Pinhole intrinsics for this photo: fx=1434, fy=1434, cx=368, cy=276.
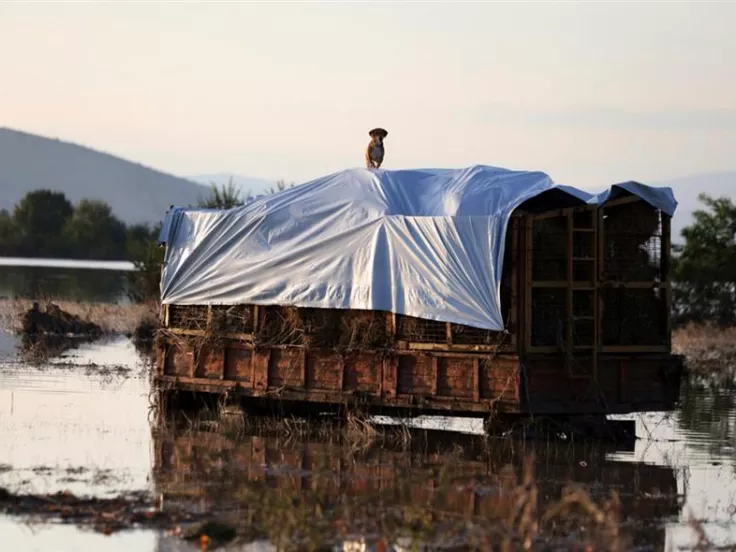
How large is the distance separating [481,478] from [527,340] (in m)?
2.69

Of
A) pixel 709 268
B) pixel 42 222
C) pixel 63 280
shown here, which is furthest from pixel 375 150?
Result: pixel 42 222

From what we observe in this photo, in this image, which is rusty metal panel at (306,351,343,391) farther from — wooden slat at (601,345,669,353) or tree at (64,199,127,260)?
tree at (64,199,127,260)

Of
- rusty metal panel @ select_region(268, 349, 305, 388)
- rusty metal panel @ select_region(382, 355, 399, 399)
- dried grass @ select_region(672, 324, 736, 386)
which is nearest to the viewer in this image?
rusty metal panel @ select_region(382, 355, 399, 399)

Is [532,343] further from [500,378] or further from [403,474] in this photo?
[403,474]

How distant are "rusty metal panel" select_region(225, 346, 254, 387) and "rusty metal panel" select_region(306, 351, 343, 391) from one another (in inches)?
39.1

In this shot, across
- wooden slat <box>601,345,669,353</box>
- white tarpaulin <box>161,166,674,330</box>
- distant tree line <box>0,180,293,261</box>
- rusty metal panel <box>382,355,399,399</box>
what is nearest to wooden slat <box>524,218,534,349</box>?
white tarpaulin <box>161,166,674,330</box>

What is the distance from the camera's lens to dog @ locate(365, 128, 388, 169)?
69.3 ft

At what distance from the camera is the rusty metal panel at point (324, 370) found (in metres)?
18.5

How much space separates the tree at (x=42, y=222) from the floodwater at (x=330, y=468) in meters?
56.5

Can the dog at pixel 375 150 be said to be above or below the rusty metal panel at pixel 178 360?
above

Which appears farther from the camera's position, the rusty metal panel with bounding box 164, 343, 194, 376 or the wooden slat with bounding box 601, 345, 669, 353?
the rusty metal panel with bounding box 164, 343, 194, 376

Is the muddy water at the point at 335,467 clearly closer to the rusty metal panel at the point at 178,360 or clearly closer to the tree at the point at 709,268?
the rusty metal panel at the point at 178,360

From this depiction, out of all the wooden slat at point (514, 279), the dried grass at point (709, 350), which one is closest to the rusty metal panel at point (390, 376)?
the wooden slat at point (514, 279)

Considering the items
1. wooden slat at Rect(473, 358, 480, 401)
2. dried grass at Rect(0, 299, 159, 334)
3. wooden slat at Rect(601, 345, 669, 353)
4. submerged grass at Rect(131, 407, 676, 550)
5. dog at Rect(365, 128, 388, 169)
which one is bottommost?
submerged grass at Rect(131, 407, 676, 550)
